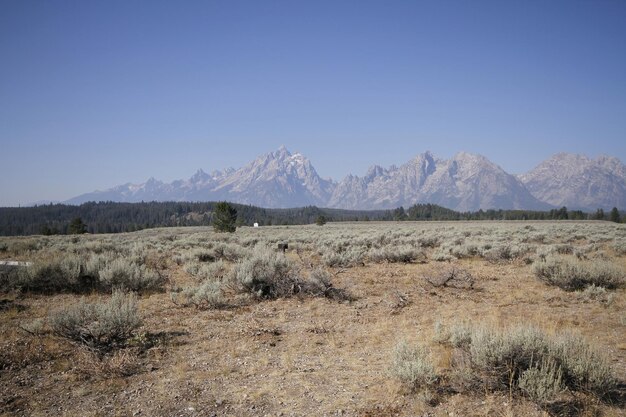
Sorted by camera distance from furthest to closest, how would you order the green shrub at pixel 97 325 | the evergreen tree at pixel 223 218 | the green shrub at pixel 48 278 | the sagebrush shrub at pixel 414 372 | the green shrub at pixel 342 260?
1. the evergreen tree at pixel 223 218
2. the green shrub at pixel 342 260
3. the green shrub at pixel 48 278
4. the green shrub at pixel 97 325
5. the sagebrush shrub at pixel 414 372

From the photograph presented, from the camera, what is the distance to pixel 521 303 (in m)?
10.1

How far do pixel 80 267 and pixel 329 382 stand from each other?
1093cm

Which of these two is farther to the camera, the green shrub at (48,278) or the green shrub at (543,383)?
the green shrub at (48,278)

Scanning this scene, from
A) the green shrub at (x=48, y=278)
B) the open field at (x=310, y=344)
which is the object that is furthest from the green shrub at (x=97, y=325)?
the green shrub at (x=48, y=278)

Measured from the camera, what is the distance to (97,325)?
676cm

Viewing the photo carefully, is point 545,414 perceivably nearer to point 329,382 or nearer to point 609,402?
point 609,402

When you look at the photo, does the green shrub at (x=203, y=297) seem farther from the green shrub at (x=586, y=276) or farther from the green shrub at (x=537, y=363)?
the green shrub at (x=586, y=276)

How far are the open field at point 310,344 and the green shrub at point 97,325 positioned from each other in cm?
4

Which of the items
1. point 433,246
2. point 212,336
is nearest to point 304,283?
point 212,336

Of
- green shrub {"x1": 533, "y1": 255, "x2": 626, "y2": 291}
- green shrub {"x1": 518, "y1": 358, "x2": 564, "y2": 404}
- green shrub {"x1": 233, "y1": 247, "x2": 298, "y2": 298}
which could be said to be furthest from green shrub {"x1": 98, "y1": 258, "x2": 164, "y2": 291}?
green shrub {"x1": 533, "y1": 255, "x2": 626, "y2": 291}

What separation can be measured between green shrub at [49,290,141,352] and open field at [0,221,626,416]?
0.12 feet

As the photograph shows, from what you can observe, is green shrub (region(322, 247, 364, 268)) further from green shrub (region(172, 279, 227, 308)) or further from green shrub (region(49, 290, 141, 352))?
green shrub (region(49, 290, 141, 352))

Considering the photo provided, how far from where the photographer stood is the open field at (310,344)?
4.78 metres

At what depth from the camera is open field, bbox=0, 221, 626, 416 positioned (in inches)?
188
